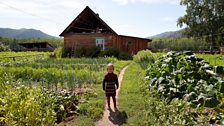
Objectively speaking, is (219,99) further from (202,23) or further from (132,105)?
(202,23)

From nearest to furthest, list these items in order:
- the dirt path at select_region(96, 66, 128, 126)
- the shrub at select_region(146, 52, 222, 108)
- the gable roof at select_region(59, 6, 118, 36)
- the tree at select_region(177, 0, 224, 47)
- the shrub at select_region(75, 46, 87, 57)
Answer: the shrub at select_region(146, 52, 222, 108), the dirt path at select_region(96, 66, 128, 126), the shrub at select_region(75, 46, 87, 57), the gable roof at select_region(59, 6, 118, 36), the tree at select_region(177, 0, 224, 47)

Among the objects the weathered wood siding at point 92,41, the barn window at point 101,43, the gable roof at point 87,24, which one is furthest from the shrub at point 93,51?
the gable roof at point 87,24

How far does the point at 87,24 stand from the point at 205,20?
60.6 feet

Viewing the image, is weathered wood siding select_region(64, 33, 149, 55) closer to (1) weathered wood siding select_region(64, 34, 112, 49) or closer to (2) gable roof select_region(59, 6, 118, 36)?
(1) weathered wood siding select_region(64, 34, 112, 49)

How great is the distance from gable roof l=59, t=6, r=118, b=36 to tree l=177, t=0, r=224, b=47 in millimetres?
15814

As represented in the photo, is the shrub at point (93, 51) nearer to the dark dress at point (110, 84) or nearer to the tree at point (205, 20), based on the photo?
the tree at point (205, 20)

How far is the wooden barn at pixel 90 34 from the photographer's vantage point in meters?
30.2

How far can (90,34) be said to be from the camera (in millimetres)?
31172

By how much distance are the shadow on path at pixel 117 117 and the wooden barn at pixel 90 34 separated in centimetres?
2200

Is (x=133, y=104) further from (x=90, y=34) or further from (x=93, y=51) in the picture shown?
(x=90, y=34)

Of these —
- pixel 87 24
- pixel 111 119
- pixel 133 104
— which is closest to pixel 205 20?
pixel 87 24

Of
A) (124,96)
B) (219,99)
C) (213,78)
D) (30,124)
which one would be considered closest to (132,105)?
(124,96)

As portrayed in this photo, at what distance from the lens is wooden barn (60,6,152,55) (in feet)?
99.1

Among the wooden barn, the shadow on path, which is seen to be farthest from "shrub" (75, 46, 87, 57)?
the shadow on path
